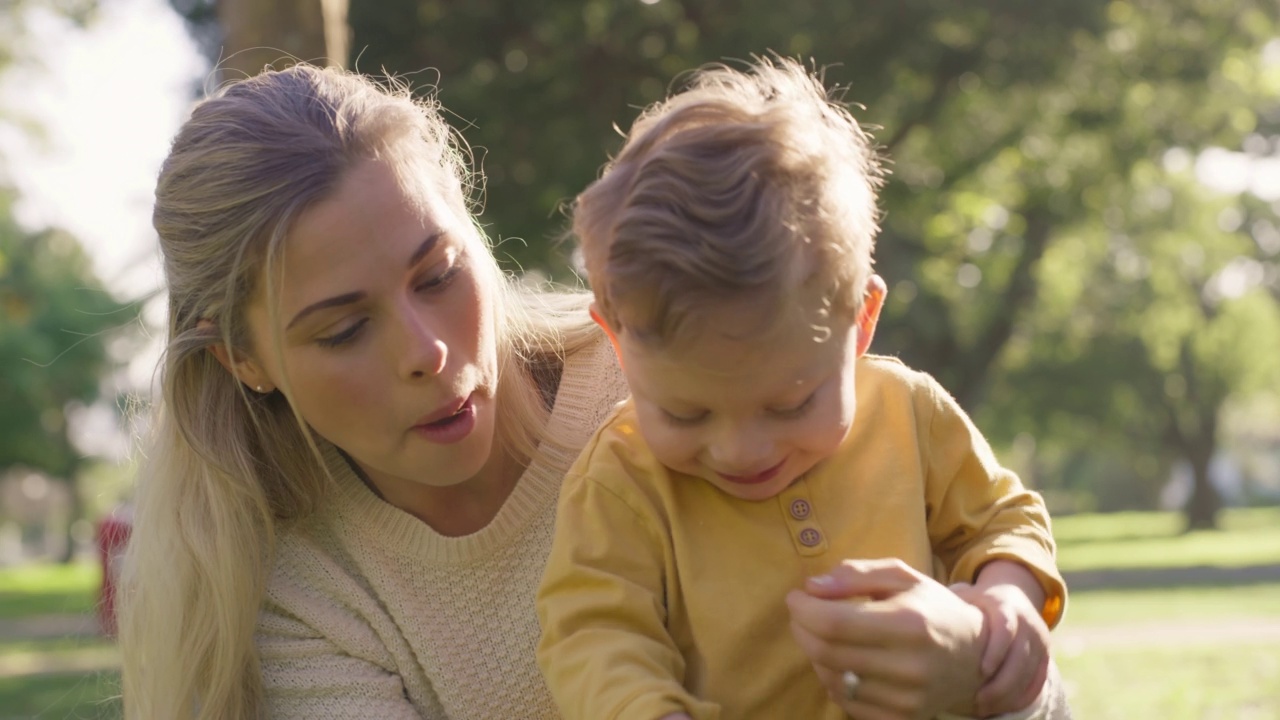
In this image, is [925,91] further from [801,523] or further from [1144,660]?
[801,523]

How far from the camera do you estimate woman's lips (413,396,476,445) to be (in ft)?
9.10

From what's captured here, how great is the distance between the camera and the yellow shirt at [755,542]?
216cm

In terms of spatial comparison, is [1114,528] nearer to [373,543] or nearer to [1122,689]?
[1122,689]

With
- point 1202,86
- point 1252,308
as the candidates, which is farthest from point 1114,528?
point 1202,86

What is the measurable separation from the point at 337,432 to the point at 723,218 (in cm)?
127

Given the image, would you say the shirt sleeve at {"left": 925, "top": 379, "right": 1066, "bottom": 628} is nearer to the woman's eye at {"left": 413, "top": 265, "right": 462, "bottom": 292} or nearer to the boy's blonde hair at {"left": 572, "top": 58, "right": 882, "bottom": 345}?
the boy's blonde hair at {"left": 572, "top": 58, "right": 882, "bottom": 345}

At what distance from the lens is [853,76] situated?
36.6 ft

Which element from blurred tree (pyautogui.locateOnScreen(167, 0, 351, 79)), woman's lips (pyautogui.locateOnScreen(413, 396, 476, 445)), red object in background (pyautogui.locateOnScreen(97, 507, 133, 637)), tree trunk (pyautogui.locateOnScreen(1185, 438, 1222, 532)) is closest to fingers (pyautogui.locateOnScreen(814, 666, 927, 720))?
woman's lips (pyautogui.locateOnScreen(413, 396, 476, 445))

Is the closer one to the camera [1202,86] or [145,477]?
[145,477]

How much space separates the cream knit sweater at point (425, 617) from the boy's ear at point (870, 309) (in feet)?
2.83

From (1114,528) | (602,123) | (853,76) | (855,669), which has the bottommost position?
(1114,528)

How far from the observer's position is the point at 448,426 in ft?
9.14

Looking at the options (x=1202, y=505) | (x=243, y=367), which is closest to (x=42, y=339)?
(x=243, y=367)

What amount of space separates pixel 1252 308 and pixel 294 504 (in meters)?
43.4
